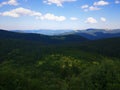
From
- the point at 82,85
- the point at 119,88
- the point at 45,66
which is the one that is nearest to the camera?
the point at 119,88

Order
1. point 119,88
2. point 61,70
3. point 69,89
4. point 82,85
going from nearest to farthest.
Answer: point 119,88 → point 82,85 → point 69,89 → point 61,70

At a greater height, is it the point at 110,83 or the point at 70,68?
the point at 110,83

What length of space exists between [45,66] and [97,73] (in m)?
129

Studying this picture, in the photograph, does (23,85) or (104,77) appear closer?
(104,77)

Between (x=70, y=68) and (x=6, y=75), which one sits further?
(x=70, y=68)

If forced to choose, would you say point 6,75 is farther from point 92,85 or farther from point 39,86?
point 92,85

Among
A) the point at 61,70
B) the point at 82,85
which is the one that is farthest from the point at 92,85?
the point at 61,70

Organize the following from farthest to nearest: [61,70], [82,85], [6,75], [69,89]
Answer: [61,70] < [6,75] < [69,89] < [82,85]

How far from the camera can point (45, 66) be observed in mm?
199625

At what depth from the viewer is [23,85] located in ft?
255

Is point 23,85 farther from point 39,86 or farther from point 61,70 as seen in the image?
point 61,70

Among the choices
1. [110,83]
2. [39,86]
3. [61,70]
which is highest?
[110,83]

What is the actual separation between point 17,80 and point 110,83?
32.9 metres

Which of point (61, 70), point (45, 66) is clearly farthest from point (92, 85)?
point (45, 66)
